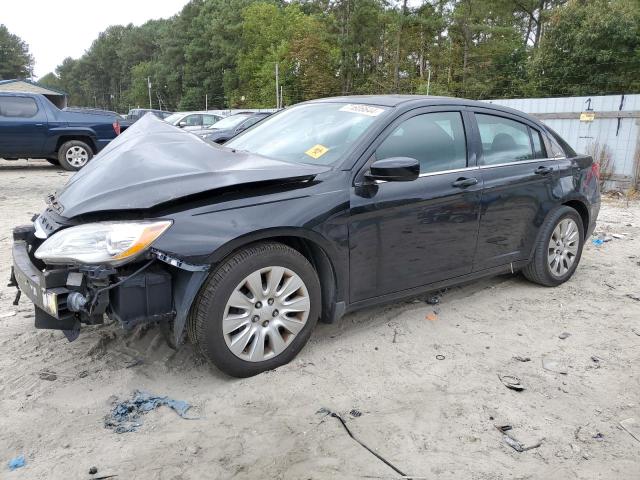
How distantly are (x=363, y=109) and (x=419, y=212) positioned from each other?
85 centimetres

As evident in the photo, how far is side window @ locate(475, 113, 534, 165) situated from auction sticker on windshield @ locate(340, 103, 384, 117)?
0.92m

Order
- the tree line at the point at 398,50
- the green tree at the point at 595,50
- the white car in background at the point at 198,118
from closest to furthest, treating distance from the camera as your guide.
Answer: the white car in background at the point at 198,118, the green tree at the point at 595,50, the tree line at the point at 398,50

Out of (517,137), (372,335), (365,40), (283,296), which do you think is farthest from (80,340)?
(365,40)

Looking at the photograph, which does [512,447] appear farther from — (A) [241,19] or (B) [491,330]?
(A) [241,19]

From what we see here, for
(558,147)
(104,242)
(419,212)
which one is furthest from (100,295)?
(558,147)

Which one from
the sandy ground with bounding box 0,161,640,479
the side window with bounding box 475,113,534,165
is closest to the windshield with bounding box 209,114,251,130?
the side window with bounding box 475,113,534,165

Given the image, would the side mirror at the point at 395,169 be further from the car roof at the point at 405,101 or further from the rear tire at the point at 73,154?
the rear tire at the point at 73,154

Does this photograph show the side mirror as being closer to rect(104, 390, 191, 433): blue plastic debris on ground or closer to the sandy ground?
the sandy ground

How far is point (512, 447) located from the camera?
8.63 feet

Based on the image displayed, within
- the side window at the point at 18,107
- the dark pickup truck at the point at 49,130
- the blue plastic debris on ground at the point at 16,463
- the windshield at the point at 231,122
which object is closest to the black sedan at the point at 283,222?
the blue plastic debris on ground at the point at 16,463

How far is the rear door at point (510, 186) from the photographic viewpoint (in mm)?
4156

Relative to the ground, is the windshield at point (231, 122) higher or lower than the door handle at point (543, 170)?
higher

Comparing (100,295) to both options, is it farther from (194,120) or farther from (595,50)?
(595,50)

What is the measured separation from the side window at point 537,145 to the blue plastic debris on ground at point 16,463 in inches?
167
